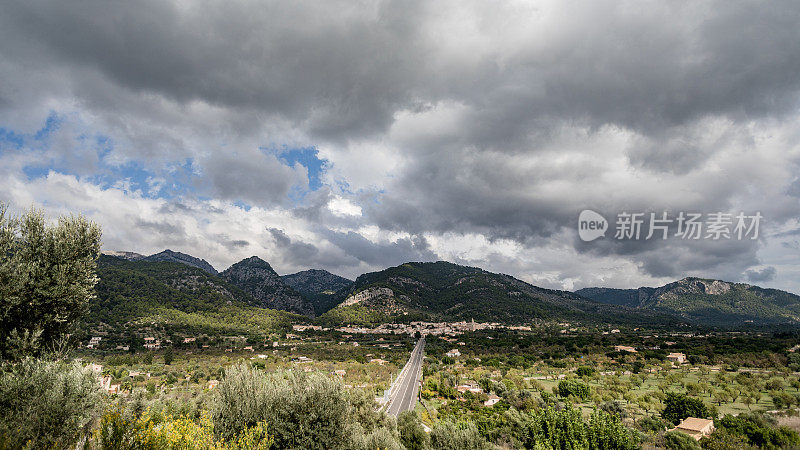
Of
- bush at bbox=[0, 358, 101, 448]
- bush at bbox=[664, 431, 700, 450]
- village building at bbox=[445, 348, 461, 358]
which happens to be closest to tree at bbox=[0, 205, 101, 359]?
bush at bbox=[0, 358, 101, 448]

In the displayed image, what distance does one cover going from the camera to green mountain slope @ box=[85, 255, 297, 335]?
10175 cm

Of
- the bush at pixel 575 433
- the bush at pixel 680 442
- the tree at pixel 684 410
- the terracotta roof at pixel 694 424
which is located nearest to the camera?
the bush at pixel 575 433

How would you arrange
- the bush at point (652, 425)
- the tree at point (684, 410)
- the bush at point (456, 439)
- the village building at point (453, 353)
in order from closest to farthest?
1. the bush at point (456, 439)
2. the bush at point (652, 425)
3. the tree at point (684, 410)
4. the village building at point (453, 353)

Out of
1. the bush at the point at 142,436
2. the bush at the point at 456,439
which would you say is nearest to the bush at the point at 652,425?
the bush at the point at 456,439

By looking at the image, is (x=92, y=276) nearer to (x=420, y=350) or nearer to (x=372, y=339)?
(x=420, y=350)

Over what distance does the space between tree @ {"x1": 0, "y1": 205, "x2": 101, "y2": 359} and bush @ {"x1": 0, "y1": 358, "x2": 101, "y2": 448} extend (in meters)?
1.01

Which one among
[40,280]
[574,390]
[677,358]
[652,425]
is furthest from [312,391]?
[677,358]

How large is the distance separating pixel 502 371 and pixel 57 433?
70687mm

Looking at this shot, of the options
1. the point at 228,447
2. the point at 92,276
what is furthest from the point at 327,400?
the point at 92,276

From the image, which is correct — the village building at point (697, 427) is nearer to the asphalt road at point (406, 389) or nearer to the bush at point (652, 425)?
the bush at point (652, 425)

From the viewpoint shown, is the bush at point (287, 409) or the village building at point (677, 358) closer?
the bush at point (287, 409)

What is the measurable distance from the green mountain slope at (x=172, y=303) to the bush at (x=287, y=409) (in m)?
92.5

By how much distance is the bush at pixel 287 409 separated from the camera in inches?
588

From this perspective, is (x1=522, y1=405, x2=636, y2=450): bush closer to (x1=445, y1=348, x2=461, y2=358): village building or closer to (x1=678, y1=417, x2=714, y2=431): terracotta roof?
(x1=678, y1=417, x2=714, y2=431): terracotta roof
